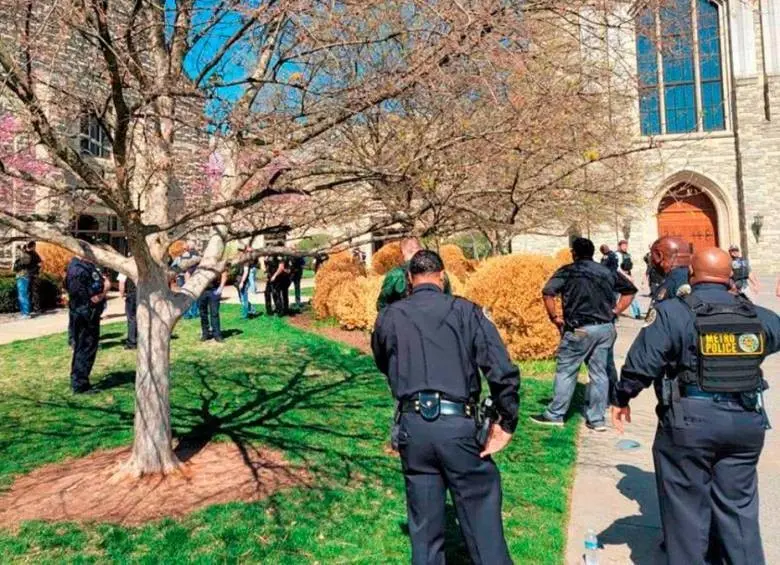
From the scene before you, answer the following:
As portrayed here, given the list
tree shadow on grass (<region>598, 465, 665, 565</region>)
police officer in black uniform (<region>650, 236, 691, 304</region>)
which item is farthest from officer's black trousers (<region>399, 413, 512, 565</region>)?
police officer in black uniform (<region>650, 236, 691, 304</region>)

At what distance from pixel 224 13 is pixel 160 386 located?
Answer: 8.73 feet

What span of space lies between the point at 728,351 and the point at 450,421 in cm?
133

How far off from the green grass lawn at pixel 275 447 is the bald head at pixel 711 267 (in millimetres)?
1711

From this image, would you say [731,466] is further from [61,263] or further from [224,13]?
[61,263]

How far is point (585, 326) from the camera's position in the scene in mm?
5328

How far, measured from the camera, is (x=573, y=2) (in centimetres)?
381

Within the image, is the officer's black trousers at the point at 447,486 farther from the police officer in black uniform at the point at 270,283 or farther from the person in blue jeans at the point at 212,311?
the police officer in black uniform at the point at 270,283

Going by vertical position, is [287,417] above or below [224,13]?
below

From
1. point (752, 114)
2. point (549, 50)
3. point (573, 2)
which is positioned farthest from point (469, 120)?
point (752, 114)

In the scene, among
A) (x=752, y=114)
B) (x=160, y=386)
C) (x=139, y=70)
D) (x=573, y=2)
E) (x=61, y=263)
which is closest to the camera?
(x=139, y=70)

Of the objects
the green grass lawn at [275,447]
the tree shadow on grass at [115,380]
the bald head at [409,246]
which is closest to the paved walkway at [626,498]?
the green grass lawn at [275,447]

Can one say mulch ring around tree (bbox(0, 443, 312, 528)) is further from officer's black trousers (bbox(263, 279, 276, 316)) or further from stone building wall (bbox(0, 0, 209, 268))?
officer's black trousers (bbox(263, 279, 276, 316))

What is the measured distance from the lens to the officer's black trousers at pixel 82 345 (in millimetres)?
6859

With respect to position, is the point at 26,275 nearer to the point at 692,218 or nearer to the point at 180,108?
the point at 180,108
